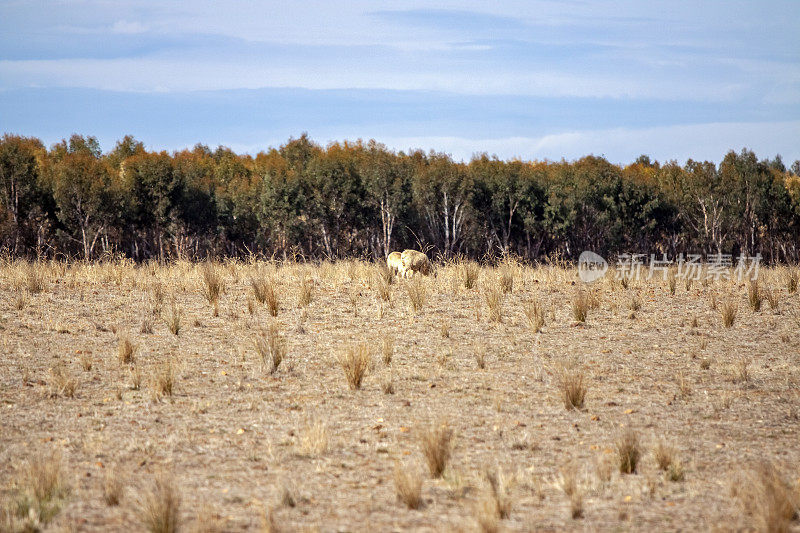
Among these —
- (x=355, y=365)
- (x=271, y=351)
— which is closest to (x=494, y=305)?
(x=355, y=365)

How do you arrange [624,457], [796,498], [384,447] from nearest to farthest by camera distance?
[796,498], [624,457], [384,447]

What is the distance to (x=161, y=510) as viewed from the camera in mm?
4926

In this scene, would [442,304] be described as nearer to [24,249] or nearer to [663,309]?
[663,309]

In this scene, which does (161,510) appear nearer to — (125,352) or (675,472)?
(675,472)

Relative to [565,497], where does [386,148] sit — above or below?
above

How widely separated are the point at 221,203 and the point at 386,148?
12.8 meters

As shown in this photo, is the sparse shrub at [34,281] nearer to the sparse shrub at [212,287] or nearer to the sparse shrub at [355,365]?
the sparse shrub at [212,287]

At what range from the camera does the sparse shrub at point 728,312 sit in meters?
12.2

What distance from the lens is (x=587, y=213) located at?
5688 centimetres

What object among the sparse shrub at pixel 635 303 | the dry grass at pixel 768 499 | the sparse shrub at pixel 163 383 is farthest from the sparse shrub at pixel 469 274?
the dry grass at pixel 768 499

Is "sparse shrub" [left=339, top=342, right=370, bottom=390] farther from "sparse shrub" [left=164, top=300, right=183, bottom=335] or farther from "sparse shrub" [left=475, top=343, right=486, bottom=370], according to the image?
"sparse shrub" [left=164, top=300, right=183, bottom=335]

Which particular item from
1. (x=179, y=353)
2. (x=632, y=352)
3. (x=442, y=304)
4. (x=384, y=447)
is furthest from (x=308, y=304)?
(x=384, y=447)

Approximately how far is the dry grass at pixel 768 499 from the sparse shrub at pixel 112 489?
4351mm

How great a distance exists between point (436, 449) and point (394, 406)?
217 centimetres
